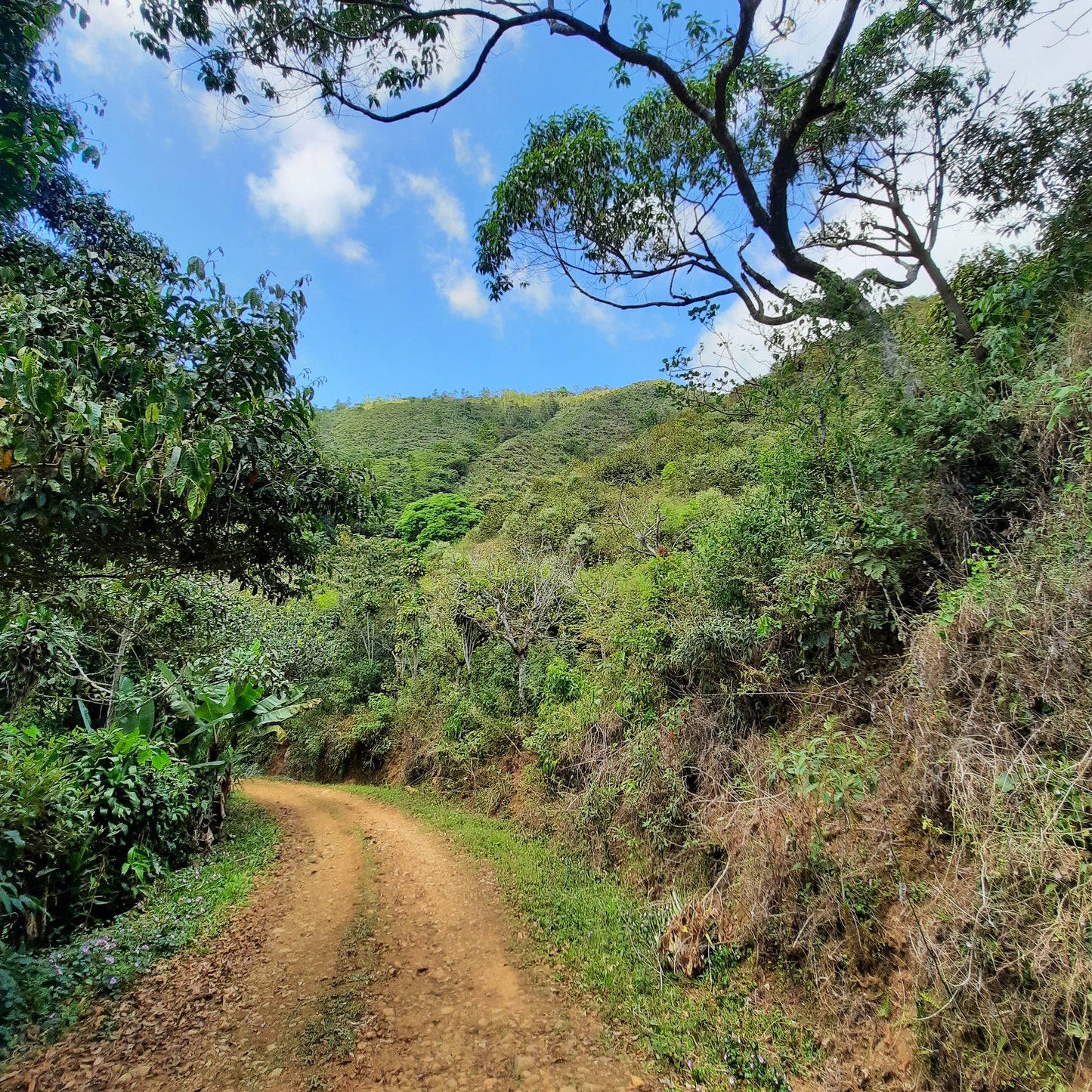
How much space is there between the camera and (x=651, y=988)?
14.0 ft

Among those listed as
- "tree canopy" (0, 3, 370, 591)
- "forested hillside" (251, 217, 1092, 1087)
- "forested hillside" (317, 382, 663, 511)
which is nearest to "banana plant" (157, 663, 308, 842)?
"forested hillside" (251, 217, 1092, 1087)

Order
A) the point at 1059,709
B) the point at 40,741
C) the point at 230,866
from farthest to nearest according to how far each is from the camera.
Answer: the point at 230,866
the point at 40,741
the point at 1059,709

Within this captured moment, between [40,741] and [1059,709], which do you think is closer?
[1059,709]

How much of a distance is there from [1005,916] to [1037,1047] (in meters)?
0.52

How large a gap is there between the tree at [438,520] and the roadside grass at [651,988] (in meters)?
23.3

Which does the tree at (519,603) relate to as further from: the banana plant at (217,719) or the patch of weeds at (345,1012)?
the patch of weeds at (345,1012)

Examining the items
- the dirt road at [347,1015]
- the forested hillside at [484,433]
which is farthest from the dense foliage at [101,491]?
the forested hillside at [484,433]

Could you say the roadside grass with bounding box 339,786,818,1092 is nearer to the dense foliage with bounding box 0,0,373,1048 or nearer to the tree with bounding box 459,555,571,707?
the dense foliage with bounding box 0,0,373,1048

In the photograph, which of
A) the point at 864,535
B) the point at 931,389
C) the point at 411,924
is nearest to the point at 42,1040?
the point at 411,924

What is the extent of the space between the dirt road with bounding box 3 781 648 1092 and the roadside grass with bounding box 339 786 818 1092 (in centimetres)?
30

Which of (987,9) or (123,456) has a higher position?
(987,9)

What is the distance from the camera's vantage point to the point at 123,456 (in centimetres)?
256

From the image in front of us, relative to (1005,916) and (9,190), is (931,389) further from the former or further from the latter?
(9,190)

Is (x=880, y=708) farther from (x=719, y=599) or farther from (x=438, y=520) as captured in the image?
(x=438, y=520)
